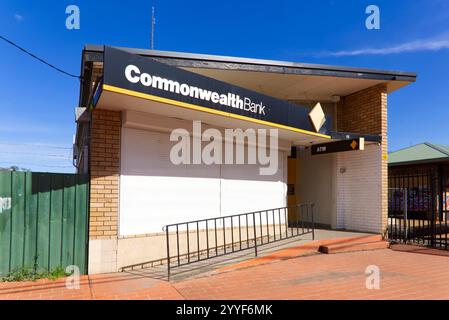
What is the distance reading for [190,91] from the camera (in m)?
6.39

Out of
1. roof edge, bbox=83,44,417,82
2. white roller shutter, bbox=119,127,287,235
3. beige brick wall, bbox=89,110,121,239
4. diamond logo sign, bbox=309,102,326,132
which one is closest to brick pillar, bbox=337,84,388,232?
roof edge, bbox=83,44,417,82

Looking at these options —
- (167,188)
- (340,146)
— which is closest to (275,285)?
(167,188)

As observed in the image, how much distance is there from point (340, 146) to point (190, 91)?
16.4ft

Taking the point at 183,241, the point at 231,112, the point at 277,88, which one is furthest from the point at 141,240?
the point at 277,88

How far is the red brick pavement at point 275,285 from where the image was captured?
5.20 meters

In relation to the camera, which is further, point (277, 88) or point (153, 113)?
point (277, 88)

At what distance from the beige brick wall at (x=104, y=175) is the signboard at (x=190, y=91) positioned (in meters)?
1.33

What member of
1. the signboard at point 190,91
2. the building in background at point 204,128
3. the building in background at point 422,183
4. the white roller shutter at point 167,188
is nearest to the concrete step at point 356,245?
the building in background at point 204,128

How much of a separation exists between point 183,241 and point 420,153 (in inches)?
529

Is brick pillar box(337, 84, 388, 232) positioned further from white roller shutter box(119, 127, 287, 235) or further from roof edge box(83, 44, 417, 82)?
white roller shutter box(119, 127, 287, 235)

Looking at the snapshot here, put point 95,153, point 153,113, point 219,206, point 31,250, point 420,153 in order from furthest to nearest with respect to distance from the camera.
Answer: point 420,153, point 219,206, point 153,113, point 95,153, point 31,250

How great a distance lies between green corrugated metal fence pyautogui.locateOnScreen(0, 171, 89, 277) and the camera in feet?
19.3

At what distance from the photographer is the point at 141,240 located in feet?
22.6
